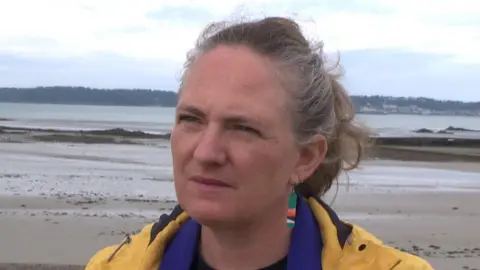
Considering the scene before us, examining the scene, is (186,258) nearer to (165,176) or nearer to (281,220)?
(281,220)

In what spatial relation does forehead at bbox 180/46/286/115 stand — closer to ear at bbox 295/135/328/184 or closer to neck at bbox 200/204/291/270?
ear at bbox 295/135/328/184

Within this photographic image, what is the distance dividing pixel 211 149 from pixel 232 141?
6 cm

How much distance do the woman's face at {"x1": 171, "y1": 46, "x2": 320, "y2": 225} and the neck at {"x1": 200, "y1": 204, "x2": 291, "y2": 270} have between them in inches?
4.1

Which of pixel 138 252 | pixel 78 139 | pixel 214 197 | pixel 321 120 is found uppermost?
pixel 321 120

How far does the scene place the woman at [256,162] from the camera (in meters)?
2.05

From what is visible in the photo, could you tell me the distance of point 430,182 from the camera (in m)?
18.6

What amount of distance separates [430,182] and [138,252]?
55.8 feet

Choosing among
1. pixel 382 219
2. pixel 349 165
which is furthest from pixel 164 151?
pixel 349 165

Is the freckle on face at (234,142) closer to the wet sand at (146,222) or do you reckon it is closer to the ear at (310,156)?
the ear at (310,156)

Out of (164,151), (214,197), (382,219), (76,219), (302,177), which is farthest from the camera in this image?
(164,151)

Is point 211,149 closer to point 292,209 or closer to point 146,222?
point 292,209

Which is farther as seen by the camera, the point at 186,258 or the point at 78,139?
the point at 78,139

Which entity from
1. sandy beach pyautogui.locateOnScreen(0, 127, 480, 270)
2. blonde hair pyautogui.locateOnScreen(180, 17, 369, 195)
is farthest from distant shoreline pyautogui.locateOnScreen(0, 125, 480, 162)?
blonde hair pyautogui.locateOnScreen(180, 17, 369, 195)

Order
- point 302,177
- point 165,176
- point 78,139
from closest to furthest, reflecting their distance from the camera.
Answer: point 302,177
point 165,176
point 78,139
